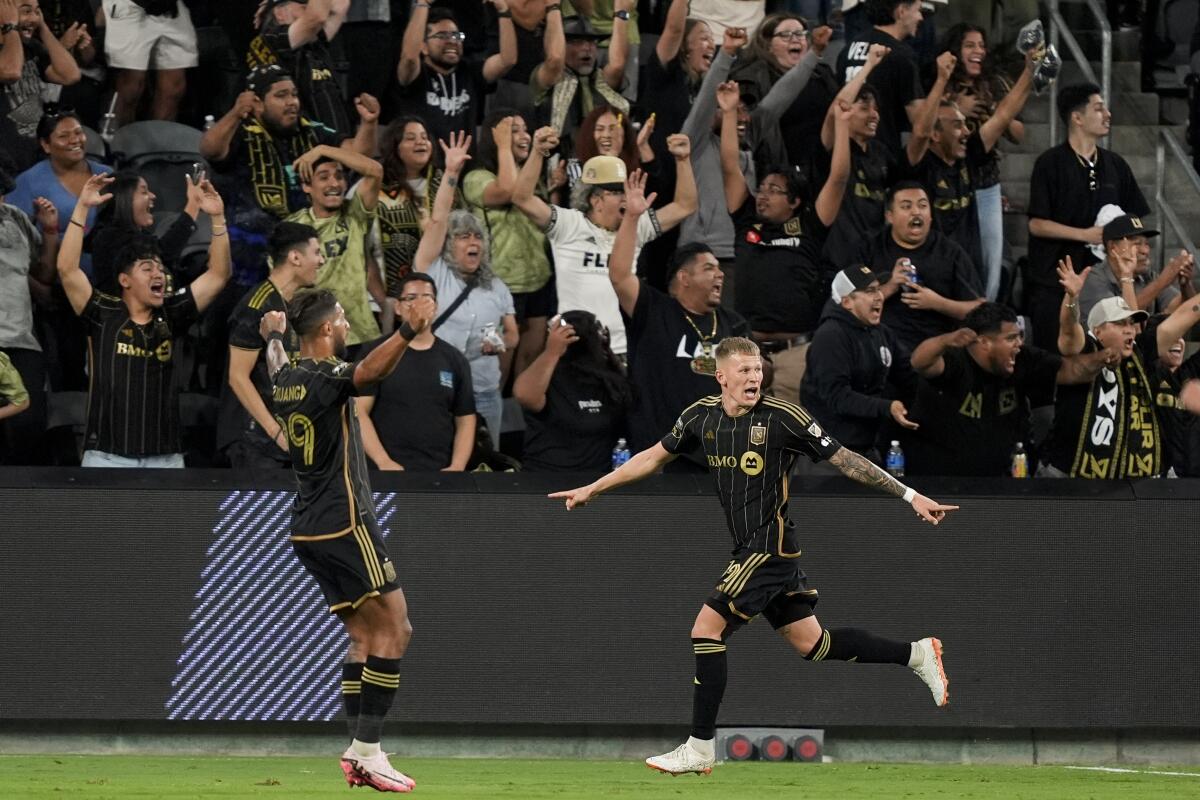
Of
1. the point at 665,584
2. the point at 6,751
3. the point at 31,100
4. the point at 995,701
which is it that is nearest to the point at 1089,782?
the point at 995,701

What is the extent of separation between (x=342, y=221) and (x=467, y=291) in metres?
1.01

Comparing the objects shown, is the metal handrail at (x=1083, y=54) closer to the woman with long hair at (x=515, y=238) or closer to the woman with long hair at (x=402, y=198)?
the woman with long hair at (x=515, y=238)

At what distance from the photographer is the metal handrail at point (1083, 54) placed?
653 inches

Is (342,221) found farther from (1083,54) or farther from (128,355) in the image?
(1083,54)

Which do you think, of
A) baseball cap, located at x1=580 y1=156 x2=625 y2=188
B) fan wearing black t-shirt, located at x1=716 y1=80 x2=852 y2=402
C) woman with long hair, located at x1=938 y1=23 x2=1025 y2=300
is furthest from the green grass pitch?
woman with long hair, located at x1=938 y1=23 x2=1025 y2=300

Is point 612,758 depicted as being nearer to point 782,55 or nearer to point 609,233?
point 609,233

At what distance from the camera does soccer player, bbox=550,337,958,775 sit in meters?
10.2

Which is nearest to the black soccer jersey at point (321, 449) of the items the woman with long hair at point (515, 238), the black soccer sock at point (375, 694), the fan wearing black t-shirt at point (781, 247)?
the black soccer sock at point (375, 694)

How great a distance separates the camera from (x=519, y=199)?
13.8 meters

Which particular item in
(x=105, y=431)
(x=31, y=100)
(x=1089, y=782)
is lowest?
(x=1089, y=782)

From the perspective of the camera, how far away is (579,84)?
15.2m

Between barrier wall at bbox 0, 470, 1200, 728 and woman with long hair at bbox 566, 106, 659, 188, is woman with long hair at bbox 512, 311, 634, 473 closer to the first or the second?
barrier wall at bbox 0, 470, 1200, 728

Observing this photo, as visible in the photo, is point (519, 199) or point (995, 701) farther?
point (519, 199)

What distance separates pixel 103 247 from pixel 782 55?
5.76 m
